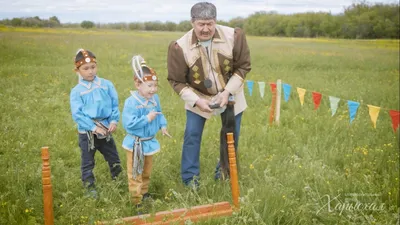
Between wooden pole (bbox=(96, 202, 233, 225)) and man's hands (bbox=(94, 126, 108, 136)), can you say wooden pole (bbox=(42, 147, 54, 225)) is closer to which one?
wooden pole (bbox=(96, 202, 233, 225))

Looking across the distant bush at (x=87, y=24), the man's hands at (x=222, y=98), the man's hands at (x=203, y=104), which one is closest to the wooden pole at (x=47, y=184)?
the man's hands at (x=203, y=104)

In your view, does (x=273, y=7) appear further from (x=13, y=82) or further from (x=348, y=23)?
(x=348, y=23)

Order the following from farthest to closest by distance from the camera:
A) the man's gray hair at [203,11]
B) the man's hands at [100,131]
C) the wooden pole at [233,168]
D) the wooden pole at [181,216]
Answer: the man's hands at [100,131], the man's gray hair at [203,11], the wooden pole at [233,168], the wooden pole at [181,216]

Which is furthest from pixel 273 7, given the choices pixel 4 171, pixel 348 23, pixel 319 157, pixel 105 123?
pixel 348 23

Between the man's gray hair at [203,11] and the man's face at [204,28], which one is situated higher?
the man's gray hair at [203,11]

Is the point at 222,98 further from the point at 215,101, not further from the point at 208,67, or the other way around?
the point at 208,67

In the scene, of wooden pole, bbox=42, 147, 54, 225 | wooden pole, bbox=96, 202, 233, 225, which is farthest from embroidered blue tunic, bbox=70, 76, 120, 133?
wooden pole, bbox=96, 202, 233, 225

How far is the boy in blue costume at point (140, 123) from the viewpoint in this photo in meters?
3.70

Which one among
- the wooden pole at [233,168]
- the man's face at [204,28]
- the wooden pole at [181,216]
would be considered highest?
the man's face at [204,28]

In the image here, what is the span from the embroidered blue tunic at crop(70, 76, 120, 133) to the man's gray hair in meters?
1.24

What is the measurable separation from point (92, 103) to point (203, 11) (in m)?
1.51

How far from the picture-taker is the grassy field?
3.84 m

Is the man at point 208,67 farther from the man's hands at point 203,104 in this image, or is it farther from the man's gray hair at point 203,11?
the man's gray hair at point 203,11

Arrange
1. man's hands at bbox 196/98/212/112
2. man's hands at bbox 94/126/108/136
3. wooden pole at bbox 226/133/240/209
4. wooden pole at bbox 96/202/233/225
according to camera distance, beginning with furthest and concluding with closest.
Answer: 1. man's hands at bbox 196/98/212/112
2. man's hands at bbox 94/126/108/136
3. wooden pole at bbox 226/133/240/209
4. wooden pole at bbox 96/202/233/225
